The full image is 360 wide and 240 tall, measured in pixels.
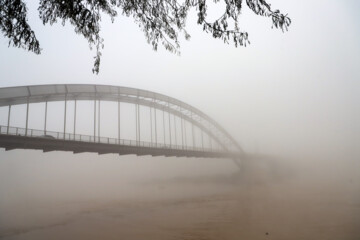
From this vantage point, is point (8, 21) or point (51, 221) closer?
point (8, 21)

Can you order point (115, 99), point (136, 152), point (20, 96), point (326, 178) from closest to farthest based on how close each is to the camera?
point (20, 96), point (136, 152), point (115, 99), point (326, 178)

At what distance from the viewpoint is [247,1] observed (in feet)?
16.6

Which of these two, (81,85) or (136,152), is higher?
(81,85)

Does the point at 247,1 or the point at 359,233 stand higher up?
the point at 247,1

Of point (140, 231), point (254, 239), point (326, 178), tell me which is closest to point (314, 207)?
point (254, 239)

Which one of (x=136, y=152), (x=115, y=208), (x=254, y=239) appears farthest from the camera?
(x=136, y=152)

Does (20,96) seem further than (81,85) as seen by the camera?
No

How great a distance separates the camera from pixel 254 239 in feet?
35.9

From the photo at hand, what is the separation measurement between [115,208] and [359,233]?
53.6 feet

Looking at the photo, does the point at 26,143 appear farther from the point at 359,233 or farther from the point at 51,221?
the point at 359,233


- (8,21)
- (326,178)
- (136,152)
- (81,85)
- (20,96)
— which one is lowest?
(326,178)

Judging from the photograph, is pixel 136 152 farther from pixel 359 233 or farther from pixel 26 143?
pixel 359 233

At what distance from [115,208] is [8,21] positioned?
1847cm

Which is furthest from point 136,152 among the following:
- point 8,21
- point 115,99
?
point 8,21
